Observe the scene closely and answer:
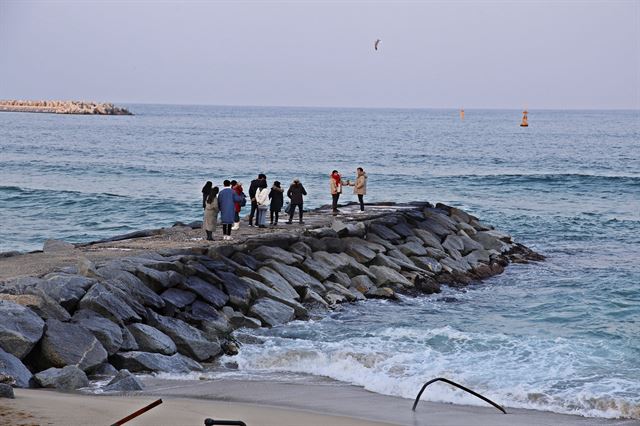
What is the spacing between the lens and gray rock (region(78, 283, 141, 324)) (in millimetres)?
14648

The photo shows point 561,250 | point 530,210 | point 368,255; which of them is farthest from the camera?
point 530,210

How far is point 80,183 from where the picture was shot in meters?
46.5

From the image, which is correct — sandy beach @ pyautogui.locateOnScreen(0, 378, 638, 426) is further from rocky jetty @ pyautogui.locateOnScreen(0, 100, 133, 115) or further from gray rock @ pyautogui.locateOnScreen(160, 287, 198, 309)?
rocky jetty @ pyautogui.locateOnScreen(0, 100, 133, 115)

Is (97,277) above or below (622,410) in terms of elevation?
above

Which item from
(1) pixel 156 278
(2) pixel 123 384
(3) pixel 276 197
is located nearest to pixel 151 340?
(1) pixel 156 278

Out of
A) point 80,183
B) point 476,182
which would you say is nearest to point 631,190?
point 476,182

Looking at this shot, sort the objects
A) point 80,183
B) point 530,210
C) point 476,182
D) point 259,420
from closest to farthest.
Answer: point 259,420 < point 530,210 < point 80,183 < point 476,182

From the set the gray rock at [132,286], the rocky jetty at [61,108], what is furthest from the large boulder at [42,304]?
the rocky jetty at [61,108]

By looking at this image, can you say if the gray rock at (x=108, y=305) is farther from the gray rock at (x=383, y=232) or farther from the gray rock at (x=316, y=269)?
the gray rock at (x=383, y=232)

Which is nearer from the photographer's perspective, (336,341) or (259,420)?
(259,420)

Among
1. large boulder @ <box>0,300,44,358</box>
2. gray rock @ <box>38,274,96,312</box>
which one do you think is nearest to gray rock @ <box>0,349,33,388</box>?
large boulder @ <box>0,300,44,358</box>

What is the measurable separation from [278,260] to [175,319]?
4737 millimetres

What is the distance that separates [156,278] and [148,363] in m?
3.20

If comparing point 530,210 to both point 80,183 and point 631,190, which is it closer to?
point 631,190
